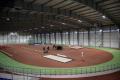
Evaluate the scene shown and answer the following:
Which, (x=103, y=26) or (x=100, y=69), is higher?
(x=103, y=26)

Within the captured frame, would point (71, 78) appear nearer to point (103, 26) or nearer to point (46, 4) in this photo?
point (46, 4)

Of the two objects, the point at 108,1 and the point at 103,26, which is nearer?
the point at 108,1

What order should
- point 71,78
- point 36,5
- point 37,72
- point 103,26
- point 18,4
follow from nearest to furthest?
point 71,78
point 37,72
point 18,4
point 36,5
point 103,26

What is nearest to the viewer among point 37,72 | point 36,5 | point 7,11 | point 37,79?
point 37,79

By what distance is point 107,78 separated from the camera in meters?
16.9

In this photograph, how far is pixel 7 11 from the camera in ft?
84.8

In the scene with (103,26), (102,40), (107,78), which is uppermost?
(103,26)

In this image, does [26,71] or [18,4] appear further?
[18,4]

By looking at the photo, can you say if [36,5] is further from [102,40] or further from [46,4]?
[102,40]

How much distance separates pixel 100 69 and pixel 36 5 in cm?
1318

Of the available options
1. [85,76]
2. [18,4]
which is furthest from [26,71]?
[18,4]

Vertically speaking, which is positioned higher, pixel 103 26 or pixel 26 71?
pixel 103 26

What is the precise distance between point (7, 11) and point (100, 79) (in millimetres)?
18988

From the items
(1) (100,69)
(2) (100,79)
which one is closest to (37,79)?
(2) (100,79)
